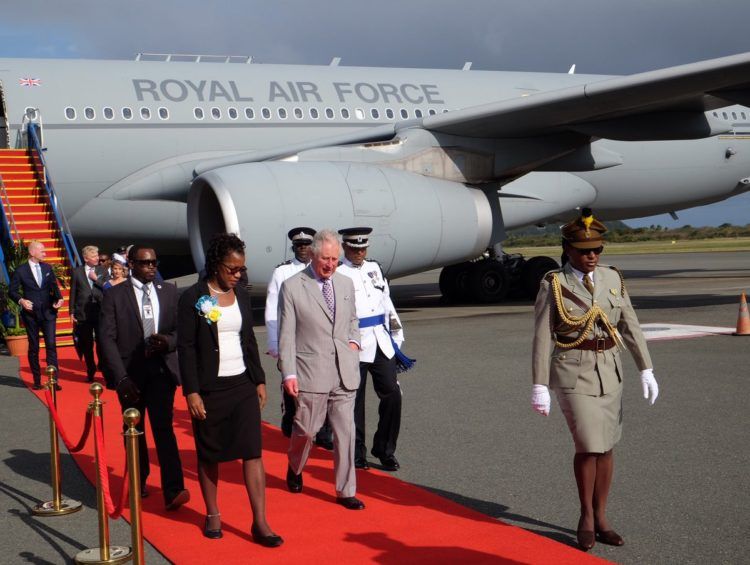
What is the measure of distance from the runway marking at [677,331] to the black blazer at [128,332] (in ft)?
25.2

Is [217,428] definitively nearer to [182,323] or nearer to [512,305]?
Result: [182,323]

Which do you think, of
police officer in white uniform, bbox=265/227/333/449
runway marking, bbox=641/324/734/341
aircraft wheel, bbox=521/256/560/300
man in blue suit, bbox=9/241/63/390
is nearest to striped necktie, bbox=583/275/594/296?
police officer in white uniform, bbox=265/227/333/449

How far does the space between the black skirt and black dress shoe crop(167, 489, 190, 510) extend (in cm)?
56

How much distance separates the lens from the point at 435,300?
19.5 metres

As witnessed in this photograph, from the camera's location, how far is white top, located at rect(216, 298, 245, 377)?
5.18m

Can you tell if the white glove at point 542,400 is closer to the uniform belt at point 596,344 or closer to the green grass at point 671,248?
the uniform belt at point 596,344

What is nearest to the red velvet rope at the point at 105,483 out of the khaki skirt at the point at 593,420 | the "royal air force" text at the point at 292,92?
the khaki skirt at the point at 593,420

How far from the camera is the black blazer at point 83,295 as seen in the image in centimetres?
1093

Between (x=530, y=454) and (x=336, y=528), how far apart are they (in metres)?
1.87

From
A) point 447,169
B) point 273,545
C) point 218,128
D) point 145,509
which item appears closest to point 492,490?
point 273,545

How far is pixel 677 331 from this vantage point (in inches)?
497

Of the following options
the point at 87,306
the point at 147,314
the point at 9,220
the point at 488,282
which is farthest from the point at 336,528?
the point at 488,282

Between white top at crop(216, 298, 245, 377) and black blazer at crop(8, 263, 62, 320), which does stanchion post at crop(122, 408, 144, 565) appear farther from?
black blazer at crop(8, 263, 62, 320)

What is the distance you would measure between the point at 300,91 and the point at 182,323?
11638mm
